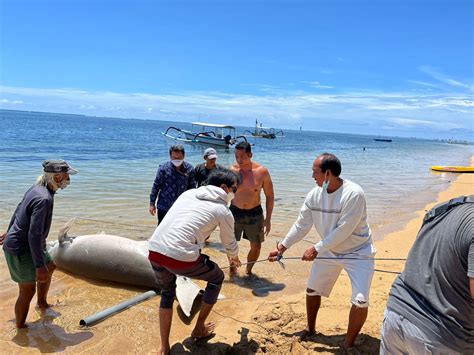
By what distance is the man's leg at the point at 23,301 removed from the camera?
4273 mm

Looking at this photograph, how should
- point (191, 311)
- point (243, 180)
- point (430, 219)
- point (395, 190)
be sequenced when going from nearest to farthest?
point (430, 219), point (191, 311), point (243, 180), point (395, 190)

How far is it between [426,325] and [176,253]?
197 cm

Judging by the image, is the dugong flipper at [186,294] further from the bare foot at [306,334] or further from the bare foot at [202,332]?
the bare foot at [306,334]

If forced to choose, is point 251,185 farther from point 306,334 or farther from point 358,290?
point 358,290

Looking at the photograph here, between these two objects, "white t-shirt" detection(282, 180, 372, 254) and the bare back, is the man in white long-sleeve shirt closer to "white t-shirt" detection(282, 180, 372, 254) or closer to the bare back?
"white t-shirt" detection(282, 180, 372, 254)

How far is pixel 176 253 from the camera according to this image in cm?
345

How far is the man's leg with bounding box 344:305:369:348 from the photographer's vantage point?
12.1ft

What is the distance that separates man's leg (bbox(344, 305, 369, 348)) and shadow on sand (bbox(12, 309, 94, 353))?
108 inches

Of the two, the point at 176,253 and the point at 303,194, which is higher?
the point at 176,253

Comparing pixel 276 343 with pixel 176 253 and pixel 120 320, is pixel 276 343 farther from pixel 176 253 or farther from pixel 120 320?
pixel 120 320

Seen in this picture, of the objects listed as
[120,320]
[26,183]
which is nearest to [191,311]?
[120,320]

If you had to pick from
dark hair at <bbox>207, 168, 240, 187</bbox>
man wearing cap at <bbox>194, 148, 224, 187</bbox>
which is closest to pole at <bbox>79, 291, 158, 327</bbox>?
man wearing cap at <bbox>194, 148, 224, 187</bbox>

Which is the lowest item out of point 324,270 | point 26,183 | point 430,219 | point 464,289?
point 26,183

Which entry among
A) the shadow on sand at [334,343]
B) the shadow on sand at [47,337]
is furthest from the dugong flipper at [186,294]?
the shadow on sand at [334,343]
